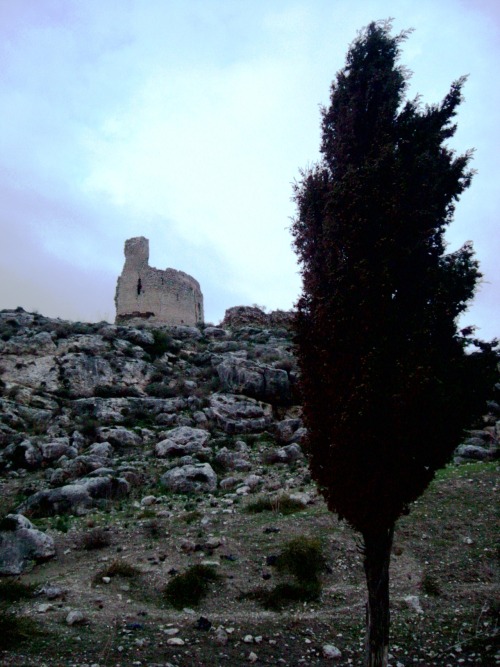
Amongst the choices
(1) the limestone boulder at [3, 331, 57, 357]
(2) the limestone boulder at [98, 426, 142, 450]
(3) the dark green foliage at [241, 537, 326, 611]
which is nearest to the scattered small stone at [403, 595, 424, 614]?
(3) the dark green foliage at [241, 537, 326, 611]

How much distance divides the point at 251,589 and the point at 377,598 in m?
2.78

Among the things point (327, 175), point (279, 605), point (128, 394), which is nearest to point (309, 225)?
point (327, 175)

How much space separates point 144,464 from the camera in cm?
1486

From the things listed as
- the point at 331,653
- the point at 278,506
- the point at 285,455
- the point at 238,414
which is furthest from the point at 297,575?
the point at 238,414

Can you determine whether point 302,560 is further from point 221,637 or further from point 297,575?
point 221,637

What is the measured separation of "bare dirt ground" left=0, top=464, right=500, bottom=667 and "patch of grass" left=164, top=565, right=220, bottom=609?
0.44ft

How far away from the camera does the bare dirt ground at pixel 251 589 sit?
6.58 meters

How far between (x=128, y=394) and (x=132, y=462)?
6.68 meters

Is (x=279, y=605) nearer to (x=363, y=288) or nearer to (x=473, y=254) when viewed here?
(x=363, y=288)

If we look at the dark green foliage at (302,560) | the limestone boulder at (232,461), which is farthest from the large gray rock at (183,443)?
the dark green foliage at (302,560)

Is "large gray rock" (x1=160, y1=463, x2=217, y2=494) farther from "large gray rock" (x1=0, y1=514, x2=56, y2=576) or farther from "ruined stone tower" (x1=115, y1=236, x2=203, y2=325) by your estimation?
"ruined stone tower" (x1=115, y1=236, x2=203, y2=325)

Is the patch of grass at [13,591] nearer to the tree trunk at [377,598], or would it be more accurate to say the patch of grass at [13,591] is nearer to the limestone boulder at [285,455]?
the tree trunk at [377,598]

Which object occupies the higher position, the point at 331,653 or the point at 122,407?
the point at 122,407

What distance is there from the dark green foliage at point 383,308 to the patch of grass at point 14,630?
4.15m
